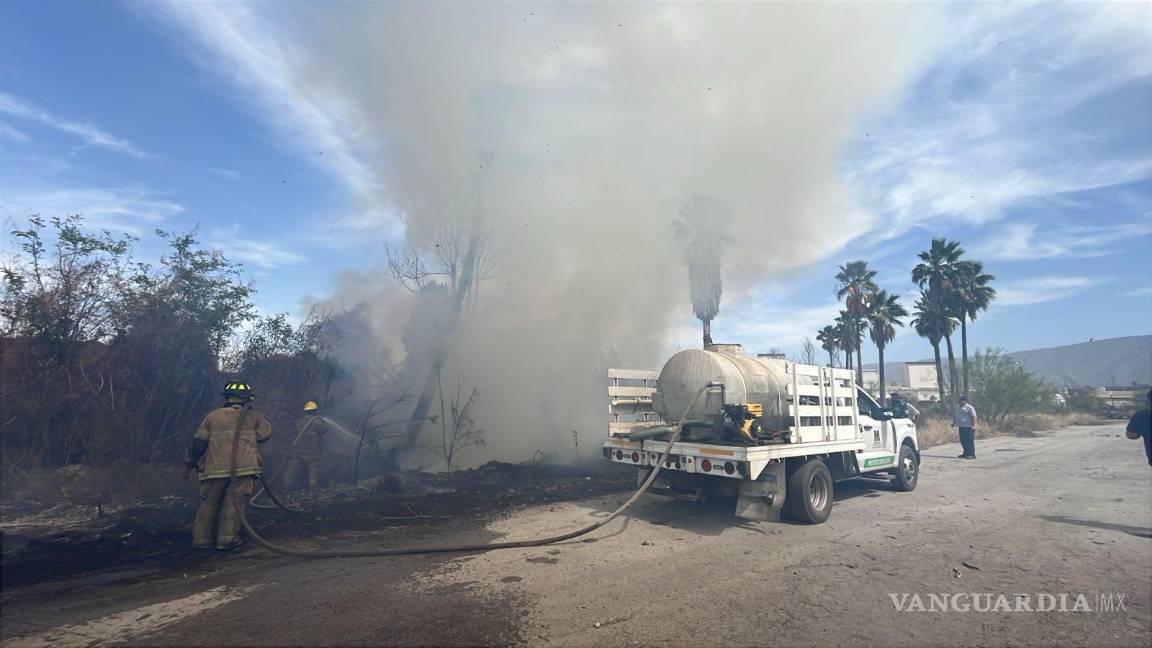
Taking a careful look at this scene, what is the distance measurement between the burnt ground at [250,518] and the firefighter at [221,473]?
24cm

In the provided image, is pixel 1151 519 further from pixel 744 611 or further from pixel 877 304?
pixel 877 304

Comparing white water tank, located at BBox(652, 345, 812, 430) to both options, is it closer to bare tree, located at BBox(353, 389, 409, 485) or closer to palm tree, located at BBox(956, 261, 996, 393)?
bare tree, located at BBox(353, 389, 409, 485)

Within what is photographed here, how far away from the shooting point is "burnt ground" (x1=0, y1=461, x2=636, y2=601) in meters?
5.60

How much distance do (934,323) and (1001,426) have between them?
29.0ft

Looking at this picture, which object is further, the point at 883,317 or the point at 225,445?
the point at 883,317

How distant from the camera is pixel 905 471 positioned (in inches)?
399

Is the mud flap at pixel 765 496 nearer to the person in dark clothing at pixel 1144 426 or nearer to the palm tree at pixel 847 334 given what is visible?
the person in dark clothing at pixel 1144 426

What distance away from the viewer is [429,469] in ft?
44.8

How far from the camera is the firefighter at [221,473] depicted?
610cm

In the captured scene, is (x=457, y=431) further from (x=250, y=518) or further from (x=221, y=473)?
(x=221, y=473)

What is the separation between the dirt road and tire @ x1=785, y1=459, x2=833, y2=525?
0.64 feet

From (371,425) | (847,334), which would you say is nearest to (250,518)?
(371,425)

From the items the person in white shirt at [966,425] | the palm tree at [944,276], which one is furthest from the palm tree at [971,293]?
the person in white shirt at [966,425]

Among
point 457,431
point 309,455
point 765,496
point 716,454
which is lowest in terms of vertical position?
point 765,496
